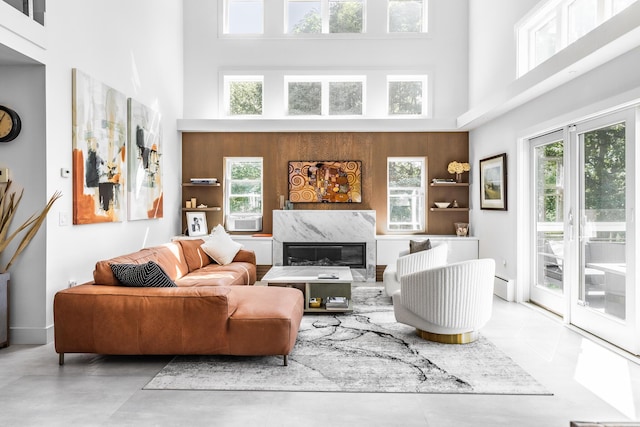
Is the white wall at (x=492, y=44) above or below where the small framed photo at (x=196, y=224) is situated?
above

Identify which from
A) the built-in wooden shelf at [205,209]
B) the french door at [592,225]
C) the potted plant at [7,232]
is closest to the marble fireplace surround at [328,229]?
the built-in wooden shelf at [205,209]

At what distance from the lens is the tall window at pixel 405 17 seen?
7.90 m

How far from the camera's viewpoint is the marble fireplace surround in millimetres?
7508

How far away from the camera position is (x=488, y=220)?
7.03 meters

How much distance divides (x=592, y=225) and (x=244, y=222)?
5.35 m

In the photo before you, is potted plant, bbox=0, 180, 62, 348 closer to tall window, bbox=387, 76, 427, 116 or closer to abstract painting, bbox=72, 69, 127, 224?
abstract painting, bbox=72, 69, 127, 224

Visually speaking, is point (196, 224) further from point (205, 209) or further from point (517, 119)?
point (517, 119)

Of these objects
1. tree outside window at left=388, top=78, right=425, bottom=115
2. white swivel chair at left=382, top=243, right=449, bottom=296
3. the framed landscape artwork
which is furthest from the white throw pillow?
tree outside window at left=388, top=78, right=425, bottom=115

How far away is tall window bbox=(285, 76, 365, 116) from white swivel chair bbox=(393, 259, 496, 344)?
4.48m

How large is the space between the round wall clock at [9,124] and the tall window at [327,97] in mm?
4562

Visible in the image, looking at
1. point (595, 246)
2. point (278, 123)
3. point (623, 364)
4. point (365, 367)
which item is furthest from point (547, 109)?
point (278, 123)

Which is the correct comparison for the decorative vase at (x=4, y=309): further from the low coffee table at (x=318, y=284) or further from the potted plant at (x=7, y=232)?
the low coffee table at (x=318, y=284)

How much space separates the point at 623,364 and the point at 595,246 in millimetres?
1202

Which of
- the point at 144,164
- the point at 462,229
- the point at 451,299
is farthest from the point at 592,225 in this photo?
the point at 144,164
